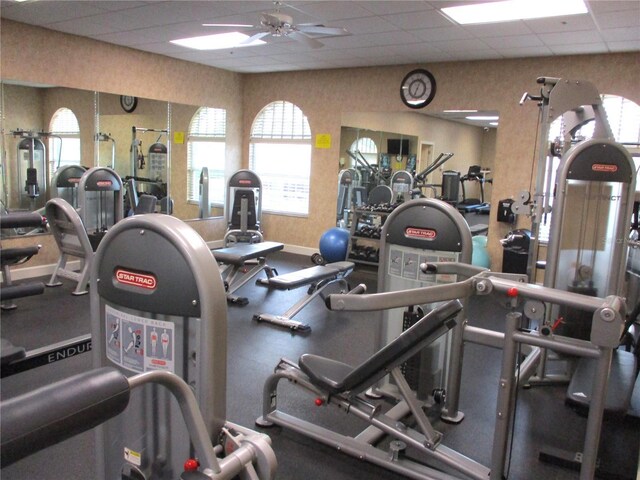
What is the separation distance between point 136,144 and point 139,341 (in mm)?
5068

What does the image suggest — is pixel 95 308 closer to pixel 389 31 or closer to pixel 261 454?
pixel 261 454

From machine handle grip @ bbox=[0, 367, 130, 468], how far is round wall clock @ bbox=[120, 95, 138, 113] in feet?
17.9

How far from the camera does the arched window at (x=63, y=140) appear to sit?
196 inches

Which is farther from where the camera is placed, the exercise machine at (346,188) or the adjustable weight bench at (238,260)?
the exercise machine at (346,188)

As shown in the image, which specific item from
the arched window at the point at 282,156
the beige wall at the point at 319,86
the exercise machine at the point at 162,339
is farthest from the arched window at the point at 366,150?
the exercise machine at the point at 162,339

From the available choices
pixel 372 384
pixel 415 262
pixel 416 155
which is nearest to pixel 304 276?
pixel 415 262

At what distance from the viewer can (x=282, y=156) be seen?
22.9ft

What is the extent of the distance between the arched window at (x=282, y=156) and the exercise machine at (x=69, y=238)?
308 cm

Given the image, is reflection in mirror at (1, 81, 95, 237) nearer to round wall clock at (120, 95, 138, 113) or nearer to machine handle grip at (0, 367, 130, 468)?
round wall clock at (120, 95, 138, 113)

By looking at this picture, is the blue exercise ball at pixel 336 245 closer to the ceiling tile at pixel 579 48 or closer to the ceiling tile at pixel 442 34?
the ceiling tile at pixel 442 34

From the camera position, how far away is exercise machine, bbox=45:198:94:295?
13.6ft

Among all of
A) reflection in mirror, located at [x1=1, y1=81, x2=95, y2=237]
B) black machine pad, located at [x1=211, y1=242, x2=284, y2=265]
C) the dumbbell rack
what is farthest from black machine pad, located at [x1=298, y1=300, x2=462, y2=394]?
reflection in mirror, located at [x1=1, y1=81, x2=95, y2=237]

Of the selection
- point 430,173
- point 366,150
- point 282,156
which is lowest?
point 430,173

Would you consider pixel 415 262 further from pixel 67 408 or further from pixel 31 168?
pixel 31 168
